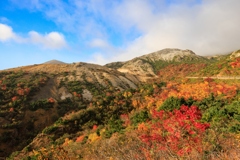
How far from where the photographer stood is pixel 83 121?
118ft

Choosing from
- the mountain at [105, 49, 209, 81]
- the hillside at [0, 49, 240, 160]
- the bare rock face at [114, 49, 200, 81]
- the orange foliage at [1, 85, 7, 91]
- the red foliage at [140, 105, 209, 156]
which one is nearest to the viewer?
the red foliage at [140, 105, 209, 156]

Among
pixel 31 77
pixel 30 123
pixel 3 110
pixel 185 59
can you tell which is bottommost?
pixel 30 123

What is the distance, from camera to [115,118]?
35188mm

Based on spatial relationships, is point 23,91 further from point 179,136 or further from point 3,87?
point 179,136

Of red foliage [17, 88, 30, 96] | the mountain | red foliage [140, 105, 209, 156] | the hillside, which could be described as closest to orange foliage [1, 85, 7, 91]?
the hillside

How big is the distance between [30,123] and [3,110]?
23.0ft

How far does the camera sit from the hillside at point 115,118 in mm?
12500

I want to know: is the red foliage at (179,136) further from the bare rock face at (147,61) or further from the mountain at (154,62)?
the bare rock face at (147,61)

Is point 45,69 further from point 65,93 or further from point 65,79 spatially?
point 65,93

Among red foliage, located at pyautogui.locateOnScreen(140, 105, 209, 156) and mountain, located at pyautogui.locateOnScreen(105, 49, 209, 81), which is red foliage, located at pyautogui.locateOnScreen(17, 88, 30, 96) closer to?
red foliage, located at pyautogui.locateOnScreen(140, 105, 209, 156)

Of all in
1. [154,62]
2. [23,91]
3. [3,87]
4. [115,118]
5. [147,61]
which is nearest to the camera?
[115,118]

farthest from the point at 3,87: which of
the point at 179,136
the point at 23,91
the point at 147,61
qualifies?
the point at 147,61

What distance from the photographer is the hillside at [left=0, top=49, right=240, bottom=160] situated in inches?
492

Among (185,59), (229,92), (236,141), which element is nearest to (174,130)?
(236,141)
